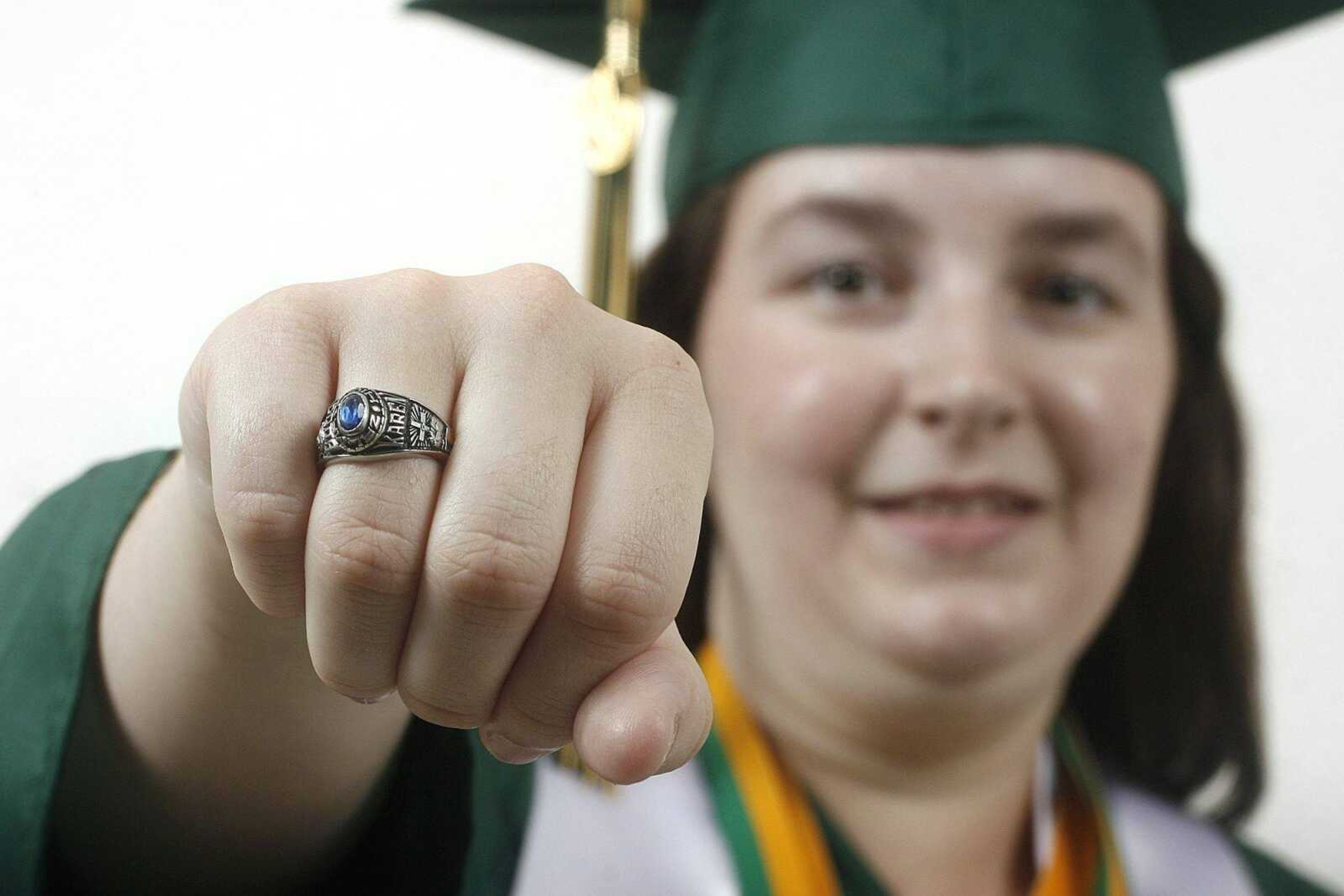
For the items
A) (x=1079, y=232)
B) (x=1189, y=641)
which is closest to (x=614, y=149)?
(x=1079, y=232)

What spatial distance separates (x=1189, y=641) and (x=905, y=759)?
10.8 inches

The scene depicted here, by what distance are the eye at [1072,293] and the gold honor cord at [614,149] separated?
0.20 meters

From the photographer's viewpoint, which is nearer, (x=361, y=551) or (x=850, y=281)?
(x=361, y=551)

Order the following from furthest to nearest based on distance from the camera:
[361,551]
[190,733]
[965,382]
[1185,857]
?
1. [1185,857]
2. [965,382]
3. [190,733]
4. [361,551]

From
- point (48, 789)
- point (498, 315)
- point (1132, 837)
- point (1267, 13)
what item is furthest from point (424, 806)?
point (1267, 13)

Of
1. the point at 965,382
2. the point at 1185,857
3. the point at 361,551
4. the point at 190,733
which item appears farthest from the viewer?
the point at 1185,857

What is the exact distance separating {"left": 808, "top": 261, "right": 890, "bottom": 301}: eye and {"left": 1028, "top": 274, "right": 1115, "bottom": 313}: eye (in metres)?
0.08

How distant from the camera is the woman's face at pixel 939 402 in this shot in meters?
0.56

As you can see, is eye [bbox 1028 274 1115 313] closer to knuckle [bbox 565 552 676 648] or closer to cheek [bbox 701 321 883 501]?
cheek [bbox 701 321 883 501]

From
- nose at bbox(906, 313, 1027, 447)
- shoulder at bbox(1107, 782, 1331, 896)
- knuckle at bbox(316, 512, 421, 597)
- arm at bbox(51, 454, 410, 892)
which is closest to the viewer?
knuckle at bbox(316, 512, 421, 597)

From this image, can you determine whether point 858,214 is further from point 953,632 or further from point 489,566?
point 489,566

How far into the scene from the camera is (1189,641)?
780mm

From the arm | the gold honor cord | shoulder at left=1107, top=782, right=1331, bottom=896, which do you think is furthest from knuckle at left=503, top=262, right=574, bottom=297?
shoulder at left=1107, top=782, right=1331, bottom=896

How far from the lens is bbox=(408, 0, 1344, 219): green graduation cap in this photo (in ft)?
1.91
